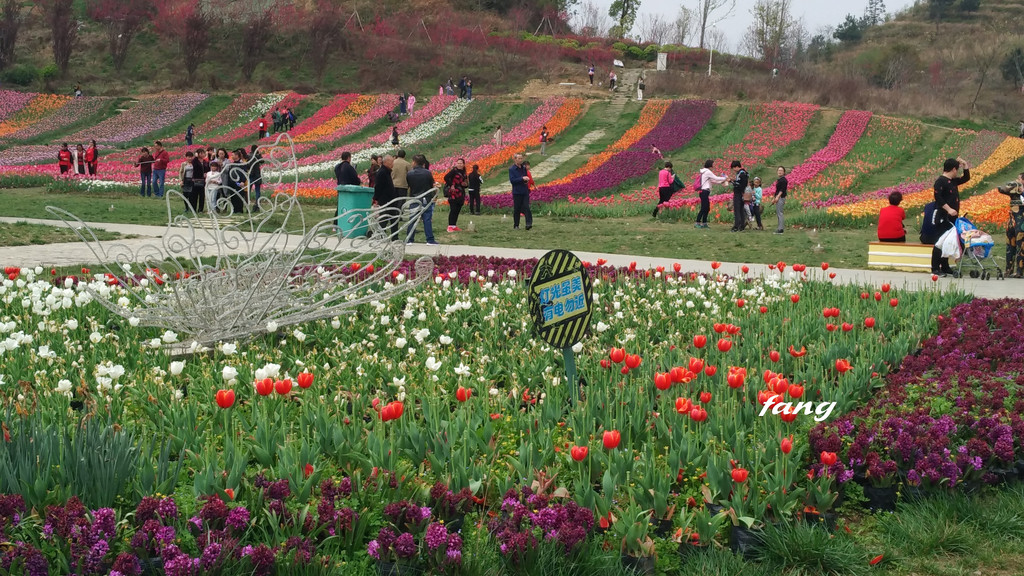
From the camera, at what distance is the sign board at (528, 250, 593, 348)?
489 centimetres

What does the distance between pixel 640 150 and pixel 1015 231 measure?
21.6 m

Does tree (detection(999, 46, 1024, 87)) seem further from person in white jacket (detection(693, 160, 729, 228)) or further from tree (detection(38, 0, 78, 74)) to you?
tree (detection(38, 0, 78, 74))

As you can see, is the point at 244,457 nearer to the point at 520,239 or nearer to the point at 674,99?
the point at 520,239

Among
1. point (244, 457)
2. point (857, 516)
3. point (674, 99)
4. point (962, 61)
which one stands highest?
point (962, 61)

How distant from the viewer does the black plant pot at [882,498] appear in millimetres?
4449

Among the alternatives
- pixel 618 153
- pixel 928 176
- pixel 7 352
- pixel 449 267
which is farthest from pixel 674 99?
pixel 7 352

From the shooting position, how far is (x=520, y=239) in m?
16.5

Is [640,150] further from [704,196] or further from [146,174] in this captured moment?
[146,174]

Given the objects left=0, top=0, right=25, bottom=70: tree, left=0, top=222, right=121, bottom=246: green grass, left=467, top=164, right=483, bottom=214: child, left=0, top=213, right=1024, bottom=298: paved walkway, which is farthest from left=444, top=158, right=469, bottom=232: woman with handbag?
left=0, top=0, right=25, bottom=70: tree

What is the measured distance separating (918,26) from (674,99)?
245 feet

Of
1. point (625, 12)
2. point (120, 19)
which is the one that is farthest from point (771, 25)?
point (120, 19)

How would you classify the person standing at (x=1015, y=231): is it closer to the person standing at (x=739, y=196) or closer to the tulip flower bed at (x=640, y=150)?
the person standing at (x=739, y=196)

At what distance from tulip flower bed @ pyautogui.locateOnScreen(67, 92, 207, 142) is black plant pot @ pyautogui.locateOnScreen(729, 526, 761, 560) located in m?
41.2

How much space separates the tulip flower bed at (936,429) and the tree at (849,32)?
107m
